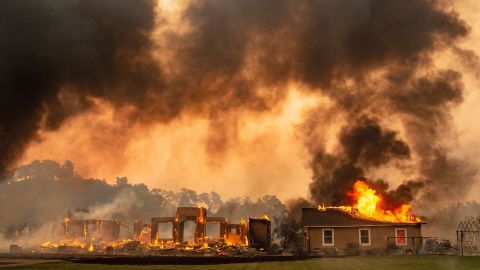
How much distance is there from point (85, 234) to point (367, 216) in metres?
36.3

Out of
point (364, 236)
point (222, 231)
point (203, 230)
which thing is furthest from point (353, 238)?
point (203, 230)

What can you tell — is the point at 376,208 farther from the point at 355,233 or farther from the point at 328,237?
the point at 328,237

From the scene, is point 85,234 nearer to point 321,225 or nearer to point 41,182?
point 321,225

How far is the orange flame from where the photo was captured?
47062 millimetres

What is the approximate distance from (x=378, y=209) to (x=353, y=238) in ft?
24.5

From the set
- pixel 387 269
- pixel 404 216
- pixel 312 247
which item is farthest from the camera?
pixel 404 216

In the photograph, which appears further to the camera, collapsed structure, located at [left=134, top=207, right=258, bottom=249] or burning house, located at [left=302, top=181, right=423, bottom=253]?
collapsed structure, located at [left=134, top=207, right=258, bottom=249]

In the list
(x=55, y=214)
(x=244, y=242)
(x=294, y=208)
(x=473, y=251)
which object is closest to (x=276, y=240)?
(x=294, y=208)

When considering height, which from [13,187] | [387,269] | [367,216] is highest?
[13,187]

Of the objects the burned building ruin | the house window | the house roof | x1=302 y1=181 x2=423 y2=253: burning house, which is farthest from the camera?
the burned building ruin

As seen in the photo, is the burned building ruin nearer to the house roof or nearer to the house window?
the house roof

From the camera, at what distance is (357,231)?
4512 cm

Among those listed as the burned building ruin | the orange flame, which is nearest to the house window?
the orange flame

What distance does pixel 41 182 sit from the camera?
118312mm
